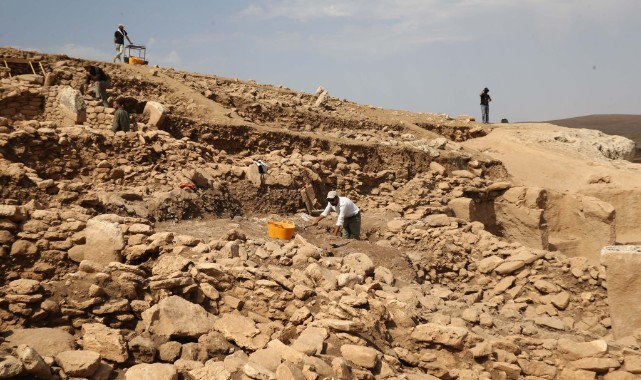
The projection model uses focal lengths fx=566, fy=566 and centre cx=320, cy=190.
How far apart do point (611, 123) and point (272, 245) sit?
40.4 m

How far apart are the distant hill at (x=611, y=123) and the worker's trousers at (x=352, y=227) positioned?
30720 millimetres

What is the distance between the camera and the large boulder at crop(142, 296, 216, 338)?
12.8ft

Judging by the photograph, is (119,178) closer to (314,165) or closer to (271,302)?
(314,165)

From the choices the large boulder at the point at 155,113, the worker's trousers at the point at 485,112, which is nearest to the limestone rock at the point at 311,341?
the large boulder at the point at 155,113

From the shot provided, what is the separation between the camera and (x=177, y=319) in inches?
156

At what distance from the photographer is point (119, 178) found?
815 cm

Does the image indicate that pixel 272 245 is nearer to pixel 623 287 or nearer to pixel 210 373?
pixel 210 373

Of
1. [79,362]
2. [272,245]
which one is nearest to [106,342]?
[79,362]

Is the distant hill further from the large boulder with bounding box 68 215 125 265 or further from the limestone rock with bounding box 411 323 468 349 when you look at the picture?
the large boulder with bounding box 68 215 125 265

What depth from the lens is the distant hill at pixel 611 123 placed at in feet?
117

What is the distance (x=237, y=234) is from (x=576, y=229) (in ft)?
26.8

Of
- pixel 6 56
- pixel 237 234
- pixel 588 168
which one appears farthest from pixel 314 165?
pixel 588 168

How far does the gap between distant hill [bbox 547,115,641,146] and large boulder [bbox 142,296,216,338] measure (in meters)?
34.8

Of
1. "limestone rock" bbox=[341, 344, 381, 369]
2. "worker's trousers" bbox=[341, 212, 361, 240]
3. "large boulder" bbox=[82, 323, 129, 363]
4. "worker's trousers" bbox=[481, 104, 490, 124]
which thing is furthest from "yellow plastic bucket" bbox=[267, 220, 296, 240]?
"worker's trousers" bbox=[481, 104, 490, 124]
